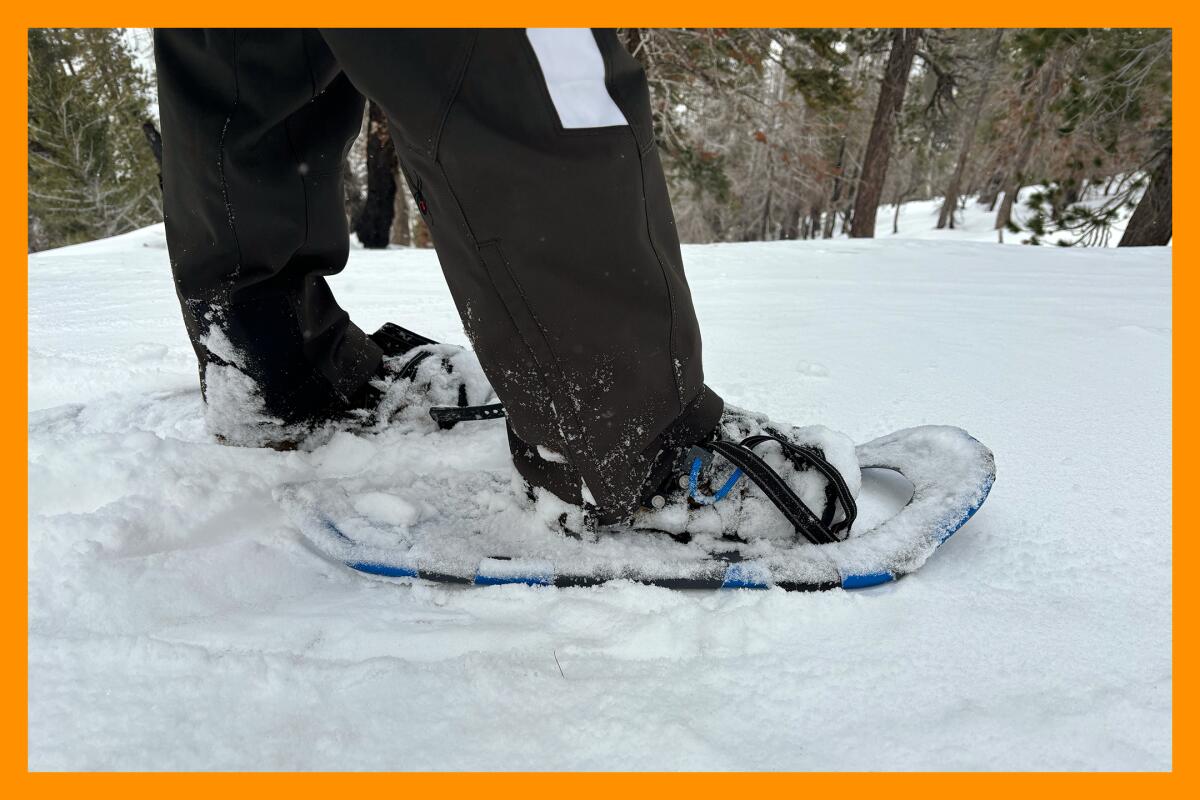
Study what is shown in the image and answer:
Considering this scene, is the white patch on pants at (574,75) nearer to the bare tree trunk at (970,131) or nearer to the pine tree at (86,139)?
the pine tree at (86,139)

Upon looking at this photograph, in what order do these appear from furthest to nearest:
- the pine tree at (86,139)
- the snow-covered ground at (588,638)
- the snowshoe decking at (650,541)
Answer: the pine tree at (86,139) → the snowshoe decking at (650,541) → the snow-covered ground at (588,638)

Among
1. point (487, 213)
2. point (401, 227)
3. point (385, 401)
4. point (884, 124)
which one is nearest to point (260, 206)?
point (385, 401)

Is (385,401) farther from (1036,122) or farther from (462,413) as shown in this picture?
(1036,122)

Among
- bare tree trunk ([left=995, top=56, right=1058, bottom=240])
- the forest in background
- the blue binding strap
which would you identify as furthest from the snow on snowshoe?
bare tree trunk ([left=995, top=56, right=1058, bottom=240])

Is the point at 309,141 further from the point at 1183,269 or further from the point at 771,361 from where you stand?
the point at 1183,269

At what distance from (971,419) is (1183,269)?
78 cm

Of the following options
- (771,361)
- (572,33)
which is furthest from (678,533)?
(771,361)

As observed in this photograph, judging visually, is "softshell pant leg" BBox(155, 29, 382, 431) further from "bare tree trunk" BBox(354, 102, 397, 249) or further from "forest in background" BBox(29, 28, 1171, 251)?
"bare tree trunk" BBox(354, 102, 397, 249)

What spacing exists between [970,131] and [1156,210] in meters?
13.0

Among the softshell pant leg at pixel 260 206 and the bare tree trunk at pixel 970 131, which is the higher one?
the bare tree trunk at pixel 970 131

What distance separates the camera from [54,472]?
0.93 meters

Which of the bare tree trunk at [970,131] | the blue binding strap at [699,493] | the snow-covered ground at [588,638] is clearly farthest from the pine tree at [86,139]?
the bare tree trunk at [970,131]

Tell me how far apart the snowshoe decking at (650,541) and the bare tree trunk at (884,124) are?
8.94 metres

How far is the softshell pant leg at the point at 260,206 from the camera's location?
3.05 ft
